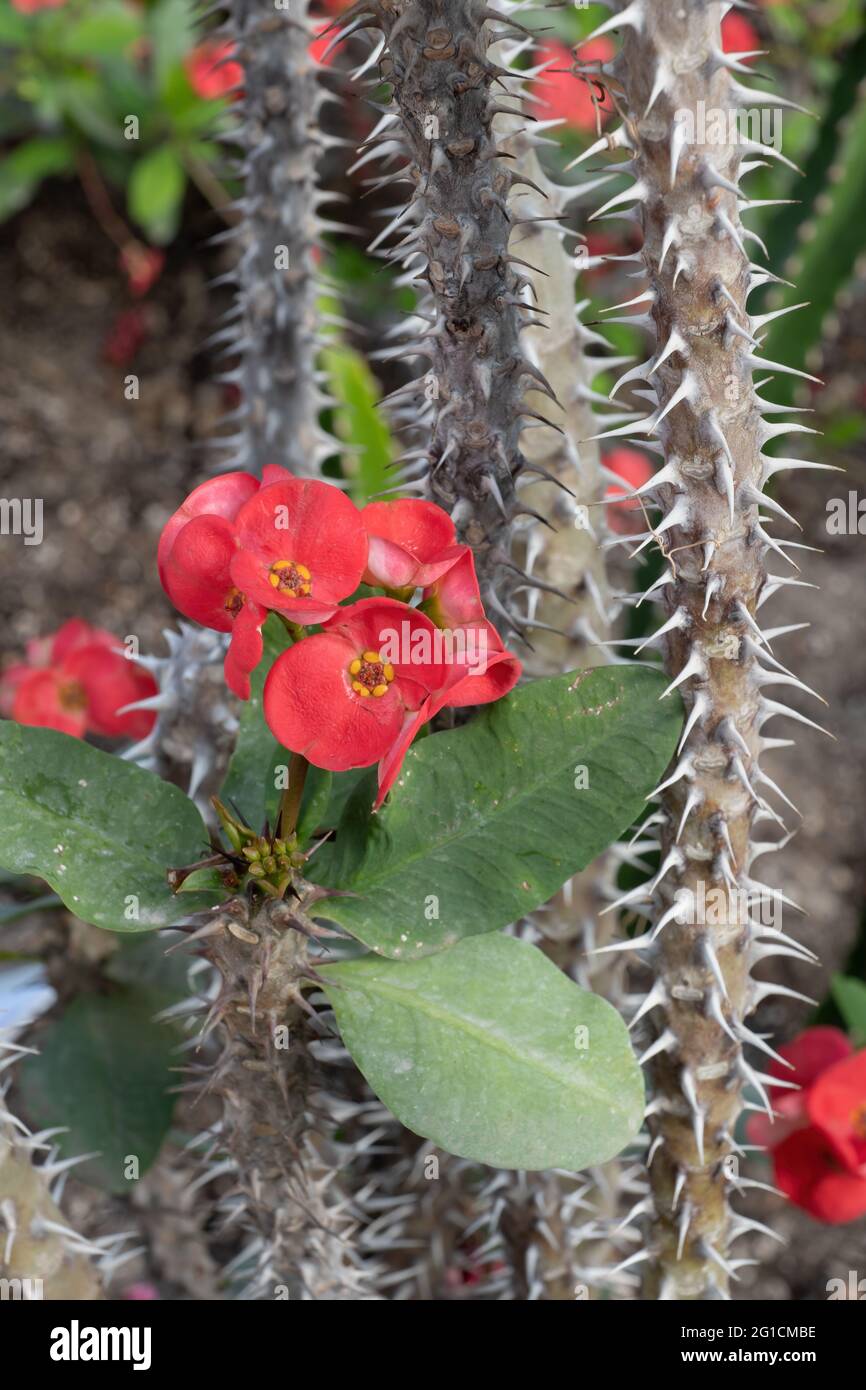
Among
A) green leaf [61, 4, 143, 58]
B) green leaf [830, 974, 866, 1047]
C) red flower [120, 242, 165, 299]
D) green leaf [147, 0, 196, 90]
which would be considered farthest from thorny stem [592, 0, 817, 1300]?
red flower [120, 242, 165, 299]

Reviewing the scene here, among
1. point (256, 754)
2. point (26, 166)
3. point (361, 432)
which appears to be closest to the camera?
point (256, 754)

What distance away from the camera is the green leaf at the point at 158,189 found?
2.17 meters

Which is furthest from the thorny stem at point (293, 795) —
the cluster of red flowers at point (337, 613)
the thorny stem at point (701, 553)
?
the thorny stem at point (701, 553)

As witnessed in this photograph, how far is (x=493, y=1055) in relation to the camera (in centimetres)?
63

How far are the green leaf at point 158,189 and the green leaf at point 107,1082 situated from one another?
151cm

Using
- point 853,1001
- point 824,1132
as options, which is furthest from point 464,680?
point 853,1001

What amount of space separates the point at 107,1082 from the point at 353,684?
591 millimetres

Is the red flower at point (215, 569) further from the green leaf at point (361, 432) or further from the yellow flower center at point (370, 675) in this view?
the green leaf at point (361, 432)

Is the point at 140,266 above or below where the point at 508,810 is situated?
above

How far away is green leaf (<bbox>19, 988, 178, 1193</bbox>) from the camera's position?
1014 millimetres

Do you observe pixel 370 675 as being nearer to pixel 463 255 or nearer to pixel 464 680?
pixel 464 680

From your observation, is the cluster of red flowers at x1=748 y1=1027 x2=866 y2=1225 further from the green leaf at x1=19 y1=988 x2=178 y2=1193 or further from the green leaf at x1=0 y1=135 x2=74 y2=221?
the green leaf at x1=0 y1=135 x2=74 y2=221

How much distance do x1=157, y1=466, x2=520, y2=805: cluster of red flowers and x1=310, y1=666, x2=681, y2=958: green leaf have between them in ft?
0.21
